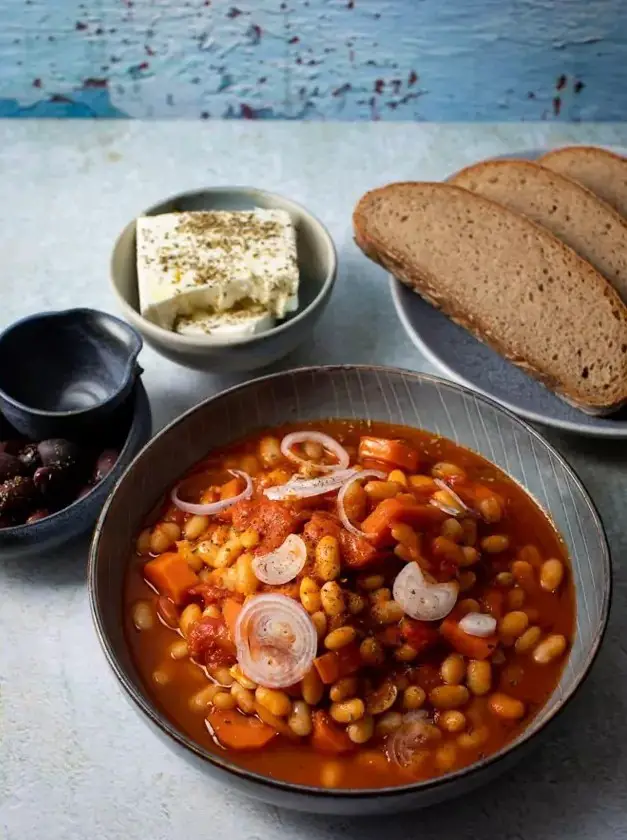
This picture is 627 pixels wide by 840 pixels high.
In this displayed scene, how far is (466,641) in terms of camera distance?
184 cm

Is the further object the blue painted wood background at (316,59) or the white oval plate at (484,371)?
the blue painted wood background at (316,59)

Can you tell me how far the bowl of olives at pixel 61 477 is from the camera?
2016 mm

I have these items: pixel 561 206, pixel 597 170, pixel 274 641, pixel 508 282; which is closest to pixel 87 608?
pixel 274 641

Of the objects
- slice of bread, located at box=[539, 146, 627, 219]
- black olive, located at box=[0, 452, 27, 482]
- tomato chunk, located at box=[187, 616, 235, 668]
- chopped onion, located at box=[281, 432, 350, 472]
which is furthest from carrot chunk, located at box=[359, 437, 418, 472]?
slice of bread, located at box=[539, 146, 627, 219]

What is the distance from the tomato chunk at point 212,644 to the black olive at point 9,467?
576 millimetres

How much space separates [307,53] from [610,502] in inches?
76.3

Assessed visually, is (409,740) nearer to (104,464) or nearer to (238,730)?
(238,730)

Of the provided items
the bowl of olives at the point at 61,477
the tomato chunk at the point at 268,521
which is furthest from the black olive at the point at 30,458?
the tomato chunk at the point at 268,521

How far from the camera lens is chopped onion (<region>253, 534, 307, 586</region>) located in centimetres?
183

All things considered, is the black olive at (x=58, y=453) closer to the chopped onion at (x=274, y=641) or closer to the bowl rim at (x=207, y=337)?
the bowl rim at (x=207, y=337)

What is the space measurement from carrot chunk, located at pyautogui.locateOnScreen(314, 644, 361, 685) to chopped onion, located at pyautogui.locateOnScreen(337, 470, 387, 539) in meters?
0.24

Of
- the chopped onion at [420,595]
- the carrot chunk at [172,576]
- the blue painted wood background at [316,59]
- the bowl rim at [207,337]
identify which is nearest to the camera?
the chopped onion at [420,595]

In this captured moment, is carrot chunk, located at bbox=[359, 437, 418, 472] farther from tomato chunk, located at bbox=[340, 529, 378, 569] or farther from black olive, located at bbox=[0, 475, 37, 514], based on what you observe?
black olive, located at bbox=[0, 475, 37, 514]

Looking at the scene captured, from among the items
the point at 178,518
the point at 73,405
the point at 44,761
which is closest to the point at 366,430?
the point at 178,518
